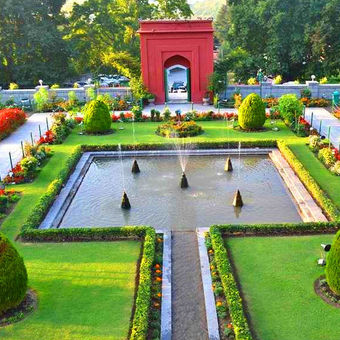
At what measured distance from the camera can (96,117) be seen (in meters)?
20.8

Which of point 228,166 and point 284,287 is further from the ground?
point 228,166

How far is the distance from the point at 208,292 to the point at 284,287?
146 centimetres

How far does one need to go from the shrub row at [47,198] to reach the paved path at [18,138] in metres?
2.28

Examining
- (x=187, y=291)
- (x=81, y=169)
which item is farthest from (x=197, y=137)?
(x=187, y=291)

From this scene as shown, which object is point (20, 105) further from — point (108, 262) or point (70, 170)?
point (108, 262)

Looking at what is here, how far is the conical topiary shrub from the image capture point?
8.16 m

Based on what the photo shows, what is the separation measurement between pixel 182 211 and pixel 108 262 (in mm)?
3379

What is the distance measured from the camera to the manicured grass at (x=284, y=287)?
789 centimetres

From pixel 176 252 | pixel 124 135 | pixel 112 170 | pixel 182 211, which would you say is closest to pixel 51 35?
pixel 124 135

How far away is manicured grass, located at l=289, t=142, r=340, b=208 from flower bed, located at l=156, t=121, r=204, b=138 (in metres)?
4.15

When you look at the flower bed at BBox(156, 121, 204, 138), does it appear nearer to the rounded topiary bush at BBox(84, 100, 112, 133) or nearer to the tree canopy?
the rounded topiary bush at BBox(84, 100, 112, 133)

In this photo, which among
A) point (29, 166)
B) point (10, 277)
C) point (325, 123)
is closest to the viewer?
point (10, 277)

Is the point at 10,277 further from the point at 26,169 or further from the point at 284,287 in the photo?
the point at 26,169

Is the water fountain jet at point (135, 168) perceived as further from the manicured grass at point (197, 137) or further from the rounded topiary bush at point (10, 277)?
the rounded topiary bush at point (10, 277)
